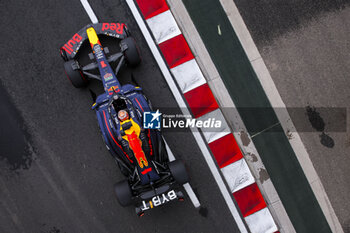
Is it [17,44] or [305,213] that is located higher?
[17,44]

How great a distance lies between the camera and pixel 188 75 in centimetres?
443

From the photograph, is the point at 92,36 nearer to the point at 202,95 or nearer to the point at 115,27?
the point at 115,27

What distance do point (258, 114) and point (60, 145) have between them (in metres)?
3.60

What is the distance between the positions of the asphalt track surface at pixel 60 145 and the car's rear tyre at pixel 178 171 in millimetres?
488

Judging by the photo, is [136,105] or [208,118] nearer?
[136,105]

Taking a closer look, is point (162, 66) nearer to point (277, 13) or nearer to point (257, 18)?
point (257, 18)

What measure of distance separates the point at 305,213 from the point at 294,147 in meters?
1.21

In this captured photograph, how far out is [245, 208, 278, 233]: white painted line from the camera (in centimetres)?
443

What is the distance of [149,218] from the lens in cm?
440

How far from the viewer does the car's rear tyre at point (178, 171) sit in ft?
12.8

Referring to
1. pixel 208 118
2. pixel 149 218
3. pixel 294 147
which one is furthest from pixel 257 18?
pixel 149 218

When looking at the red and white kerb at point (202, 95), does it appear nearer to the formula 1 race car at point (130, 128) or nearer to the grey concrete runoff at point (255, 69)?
the grey concrete runoff at point (255, 69)

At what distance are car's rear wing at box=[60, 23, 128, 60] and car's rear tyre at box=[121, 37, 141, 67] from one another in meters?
0.16

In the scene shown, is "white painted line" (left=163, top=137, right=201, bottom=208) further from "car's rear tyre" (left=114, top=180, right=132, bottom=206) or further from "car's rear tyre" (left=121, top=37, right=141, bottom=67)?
"car's rear tyre" (left=121, top=37, right=141, bottom=67)
